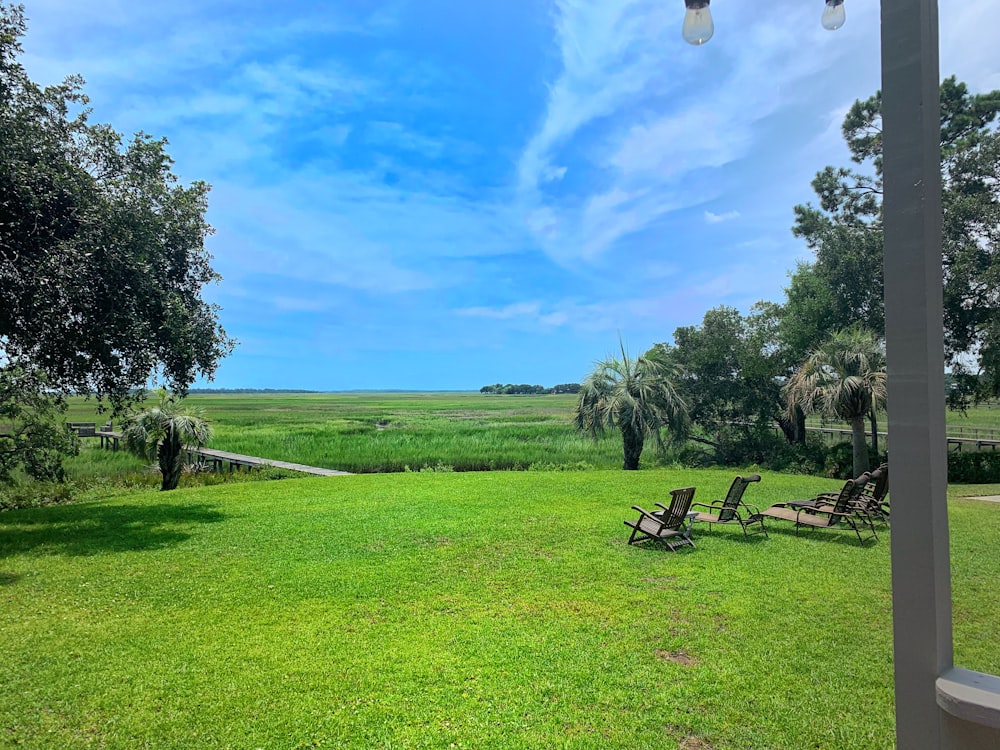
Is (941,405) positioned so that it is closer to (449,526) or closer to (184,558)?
(449,526)

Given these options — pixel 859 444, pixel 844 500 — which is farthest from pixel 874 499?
pixel 859 444

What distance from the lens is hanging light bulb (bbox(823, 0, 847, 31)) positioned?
3.13m

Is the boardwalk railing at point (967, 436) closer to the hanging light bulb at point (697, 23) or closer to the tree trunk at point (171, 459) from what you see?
the hanging light bulb at point (697, 23)

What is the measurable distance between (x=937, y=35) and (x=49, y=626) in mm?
7752

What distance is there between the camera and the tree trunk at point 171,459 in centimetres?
1464

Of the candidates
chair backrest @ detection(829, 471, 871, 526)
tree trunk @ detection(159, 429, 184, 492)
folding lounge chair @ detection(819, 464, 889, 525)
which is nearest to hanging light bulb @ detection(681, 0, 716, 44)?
chair backrest @ detection(829, 471, 871, 526)

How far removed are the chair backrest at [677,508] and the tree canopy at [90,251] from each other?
9.67 metres

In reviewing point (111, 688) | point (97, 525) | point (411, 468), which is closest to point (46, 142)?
point (97, 525)

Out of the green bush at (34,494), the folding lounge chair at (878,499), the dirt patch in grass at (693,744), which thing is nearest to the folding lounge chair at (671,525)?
the folding lounge chair at (878,499)

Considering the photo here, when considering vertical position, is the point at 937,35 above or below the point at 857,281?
below

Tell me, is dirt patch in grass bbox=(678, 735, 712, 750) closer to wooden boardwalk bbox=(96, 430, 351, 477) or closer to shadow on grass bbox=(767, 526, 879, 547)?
shadow on grass bbox=(767, 526, 879, 547)

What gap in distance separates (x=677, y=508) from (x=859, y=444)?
9813 millimetres

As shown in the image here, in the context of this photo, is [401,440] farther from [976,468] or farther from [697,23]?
[697,23]

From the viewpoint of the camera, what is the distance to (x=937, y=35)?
1.93m
